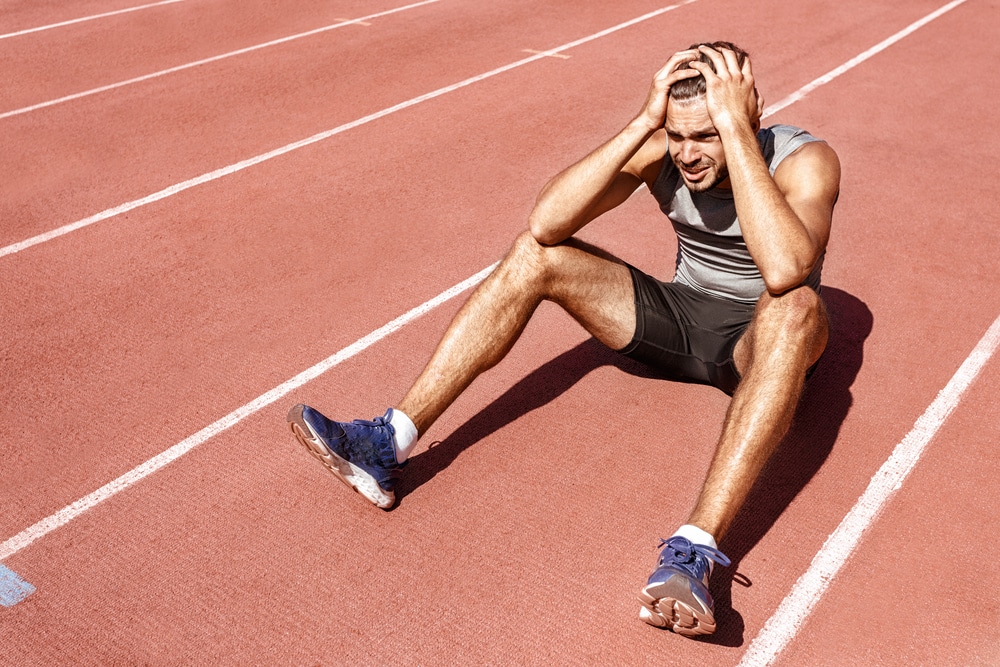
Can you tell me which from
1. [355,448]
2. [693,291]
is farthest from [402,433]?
[693,291]

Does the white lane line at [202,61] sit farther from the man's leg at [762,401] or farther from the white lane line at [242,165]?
the man's leg at [762,401]

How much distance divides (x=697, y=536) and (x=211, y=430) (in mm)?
2237

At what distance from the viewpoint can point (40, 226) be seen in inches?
250

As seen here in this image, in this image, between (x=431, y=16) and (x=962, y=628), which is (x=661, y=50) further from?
(x=962, y=628)

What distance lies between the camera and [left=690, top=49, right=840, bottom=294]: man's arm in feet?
11.4

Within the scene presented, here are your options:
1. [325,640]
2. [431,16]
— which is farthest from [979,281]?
[431,16]

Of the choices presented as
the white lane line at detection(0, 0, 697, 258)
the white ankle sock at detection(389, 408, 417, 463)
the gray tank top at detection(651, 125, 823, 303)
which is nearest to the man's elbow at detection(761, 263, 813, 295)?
the gray tank top at detection(651, 125, 823, 303)

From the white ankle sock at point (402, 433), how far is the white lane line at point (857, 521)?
1408 mm

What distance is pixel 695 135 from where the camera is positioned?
3.77m

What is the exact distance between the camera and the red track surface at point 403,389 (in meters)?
3.43

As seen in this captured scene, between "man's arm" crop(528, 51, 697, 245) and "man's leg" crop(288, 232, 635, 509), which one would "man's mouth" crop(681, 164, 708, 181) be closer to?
"man's arm" crop(528, 51, 697, 245)

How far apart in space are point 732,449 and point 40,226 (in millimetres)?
4826

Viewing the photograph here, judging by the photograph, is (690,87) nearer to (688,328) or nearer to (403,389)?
(688,328)

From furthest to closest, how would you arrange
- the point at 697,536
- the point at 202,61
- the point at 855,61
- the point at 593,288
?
the point at 855,61
the point at 202,61
the point at 593,288
the point at 697,536
